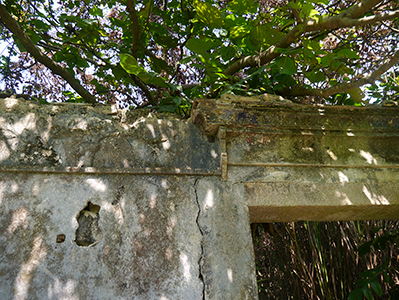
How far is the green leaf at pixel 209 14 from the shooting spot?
2912 millimetres

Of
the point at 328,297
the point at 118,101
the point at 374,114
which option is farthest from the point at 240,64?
the point at 328,297

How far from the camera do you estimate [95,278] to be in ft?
6.65

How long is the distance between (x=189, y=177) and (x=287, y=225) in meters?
2.95

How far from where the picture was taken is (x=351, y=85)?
2.70 m

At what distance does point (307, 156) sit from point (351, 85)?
30.0 inches

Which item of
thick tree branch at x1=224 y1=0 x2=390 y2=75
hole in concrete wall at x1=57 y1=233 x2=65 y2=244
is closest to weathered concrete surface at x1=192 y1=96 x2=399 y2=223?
thick tree branch at x1=224 y1=0 x2=390 y2=75

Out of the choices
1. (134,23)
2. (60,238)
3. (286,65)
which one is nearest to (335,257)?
(286,65)

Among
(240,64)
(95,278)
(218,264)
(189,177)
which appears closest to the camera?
(95,278)

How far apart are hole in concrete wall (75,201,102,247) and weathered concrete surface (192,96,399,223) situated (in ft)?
3.55

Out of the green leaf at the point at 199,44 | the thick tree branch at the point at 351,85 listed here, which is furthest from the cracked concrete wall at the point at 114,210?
the thick tree branch at the point at 351,85

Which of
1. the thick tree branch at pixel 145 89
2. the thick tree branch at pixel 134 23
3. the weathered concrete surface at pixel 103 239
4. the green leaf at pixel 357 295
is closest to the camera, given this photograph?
Answer: the weathered concrete surface at pixel 103 239

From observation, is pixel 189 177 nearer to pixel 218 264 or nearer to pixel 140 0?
pixel 218 264

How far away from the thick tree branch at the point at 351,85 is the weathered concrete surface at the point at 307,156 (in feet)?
0.67

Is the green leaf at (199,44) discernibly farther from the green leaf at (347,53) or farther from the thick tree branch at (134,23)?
the green leaf at (347,53)
